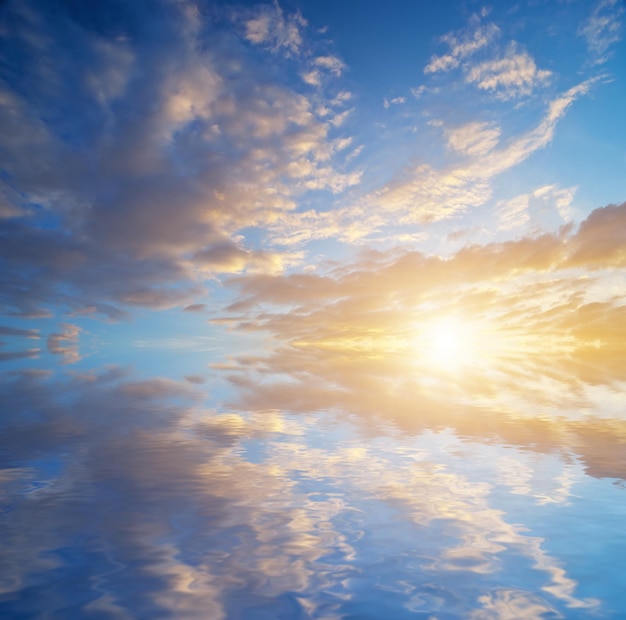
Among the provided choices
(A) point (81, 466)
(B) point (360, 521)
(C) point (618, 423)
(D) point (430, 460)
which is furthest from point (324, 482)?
(C) point (618, 423)

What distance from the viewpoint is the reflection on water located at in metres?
5.02

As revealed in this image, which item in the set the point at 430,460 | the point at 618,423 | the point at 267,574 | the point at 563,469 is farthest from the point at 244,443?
the point at 618,423

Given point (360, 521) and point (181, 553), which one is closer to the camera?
point (181, 553)

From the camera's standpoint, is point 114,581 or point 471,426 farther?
point 471,426

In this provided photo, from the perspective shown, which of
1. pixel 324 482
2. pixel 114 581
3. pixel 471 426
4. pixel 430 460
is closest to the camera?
pixel 114 581

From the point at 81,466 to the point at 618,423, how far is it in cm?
2061

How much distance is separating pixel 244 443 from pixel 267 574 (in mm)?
7152

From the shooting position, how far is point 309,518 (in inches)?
285

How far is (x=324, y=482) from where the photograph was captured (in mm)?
9102

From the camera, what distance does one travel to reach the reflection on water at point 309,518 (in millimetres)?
5023

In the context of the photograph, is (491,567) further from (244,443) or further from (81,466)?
(81,466)

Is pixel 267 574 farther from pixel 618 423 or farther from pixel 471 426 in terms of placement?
pixel 618 423

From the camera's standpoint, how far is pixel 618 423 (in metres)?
15.9

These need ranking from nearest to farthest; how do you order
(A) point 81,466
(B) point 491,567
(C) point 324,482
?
(B) point 491,567 → (C) point 324,482 → (A) point 81,466
